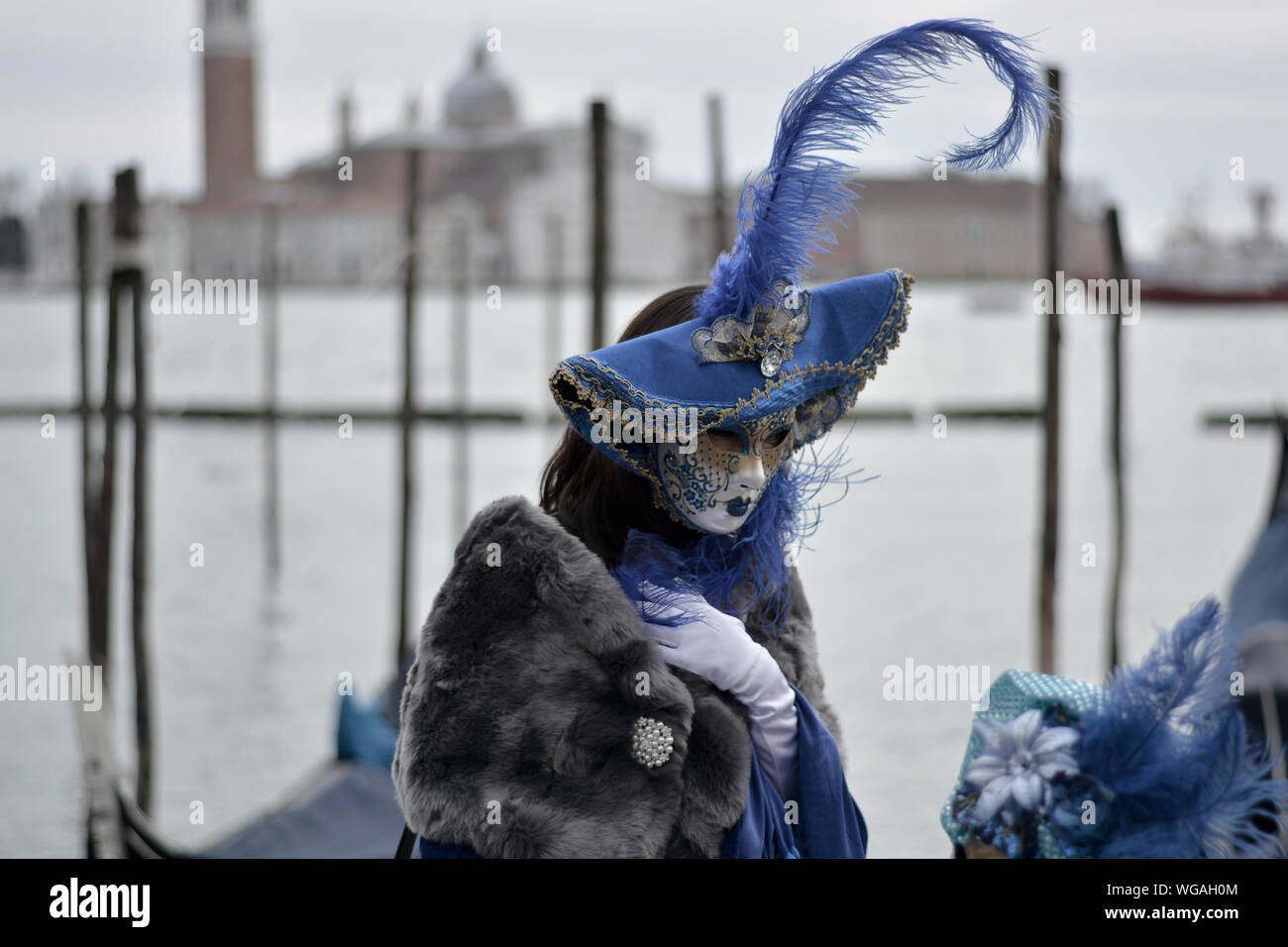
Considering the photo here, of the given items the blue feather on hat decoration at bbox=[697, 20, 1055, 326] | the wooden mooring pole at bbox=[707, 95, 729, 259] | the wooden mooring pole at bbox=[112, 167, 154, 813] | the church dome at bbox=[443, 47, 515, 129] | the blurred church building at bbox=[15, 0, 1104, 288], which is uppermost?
the church dome at bbox=[443, 47, 515, 129]

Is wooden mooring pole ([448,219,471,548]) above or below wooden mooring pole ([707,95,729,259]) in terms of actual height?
below

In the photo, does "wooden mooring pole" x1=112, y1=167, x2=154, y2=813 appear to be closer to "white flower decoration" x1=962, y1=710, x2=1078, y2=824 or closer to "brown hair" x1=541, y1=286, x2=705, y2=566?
"brown hair" x1=541, y1=286, x2=705, y2=566

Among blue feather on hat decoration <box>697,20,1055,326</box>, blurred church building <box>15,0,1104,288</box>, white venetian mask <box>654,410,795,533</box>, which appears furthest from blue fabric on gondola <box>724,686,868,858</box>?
blurred church building <box>15,0,1104,288</box>

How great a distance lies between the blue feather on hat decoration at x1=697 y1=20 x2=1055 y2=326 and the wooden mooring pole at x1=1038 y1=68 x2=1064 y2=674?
5.25 meters

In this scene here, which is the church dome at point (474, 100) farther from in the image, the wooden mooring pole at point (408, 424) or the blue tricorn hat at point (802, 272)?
the blue tricorn hat at point (802, 272)

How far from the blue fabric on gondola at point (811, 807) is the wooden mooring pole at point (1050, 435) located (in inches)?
214

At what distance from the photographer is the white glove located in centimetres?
157

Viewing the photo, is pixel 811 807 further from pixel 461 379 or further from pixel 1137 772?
pixel 461 379

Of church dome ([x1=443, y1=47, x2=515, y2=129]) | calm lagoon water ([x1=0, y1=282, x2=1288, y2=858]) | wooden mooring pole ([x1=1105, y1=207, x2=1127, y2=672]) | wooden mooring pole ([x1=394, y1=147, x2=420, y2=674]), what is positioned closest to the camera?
wooden mooring pole ([x1=1105, y1=207, x2=1127, y2=672])

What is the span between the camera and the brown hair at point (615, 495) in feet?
5.41

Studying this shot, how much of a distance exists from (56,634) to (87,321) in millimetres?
4166
